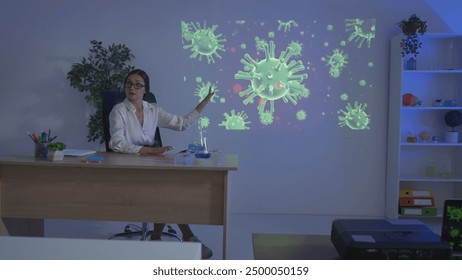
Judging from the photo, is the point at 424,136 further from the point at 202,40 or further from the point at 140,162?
the point at 140,162

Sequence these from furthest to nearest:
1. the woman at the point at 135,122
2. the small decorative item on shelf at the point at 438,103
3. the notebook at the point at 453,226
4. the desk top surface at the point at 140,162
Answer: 1. the small decorative item on shelf at the point at 438,103
2. the woman at the point at 135,122
3. the desk top surface at the point at 140,162
4. the notebook at the point at 453,226

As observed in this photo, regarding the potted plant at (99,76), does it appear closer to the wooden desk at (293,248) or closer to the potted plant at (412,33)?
the potted plant at (412,33)

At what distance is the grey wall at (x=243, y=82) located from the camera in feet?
14.5

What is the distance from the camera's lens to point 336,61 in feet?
14.5

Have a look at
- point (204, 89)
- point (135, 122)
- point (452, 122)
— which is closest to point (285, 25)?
point (204, 89)

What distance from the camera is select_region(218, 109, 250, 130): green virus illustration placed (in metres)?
4.52

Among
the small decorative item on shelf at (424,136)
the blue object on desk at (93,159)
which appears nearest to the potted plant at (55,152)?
the blue object on desk at (93,159)

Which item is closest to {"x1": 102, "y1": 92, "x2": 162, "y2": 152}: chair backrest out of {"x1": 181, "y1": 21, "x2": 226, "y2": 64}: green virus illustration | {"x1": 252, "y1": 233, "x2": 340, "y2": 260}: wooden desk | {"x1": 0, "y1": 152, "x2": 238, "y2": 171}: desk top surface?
{"x1": 0, "y1": 152, "x2": 238, "y2": 171}: desk top surface

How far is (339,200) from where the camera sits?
4.57m

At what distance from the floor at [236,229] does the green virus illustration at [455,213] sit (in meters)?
1.95

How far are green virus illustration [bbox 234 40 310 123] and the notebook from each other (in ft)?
10.2

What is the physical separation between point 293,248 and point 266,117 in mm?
3082
